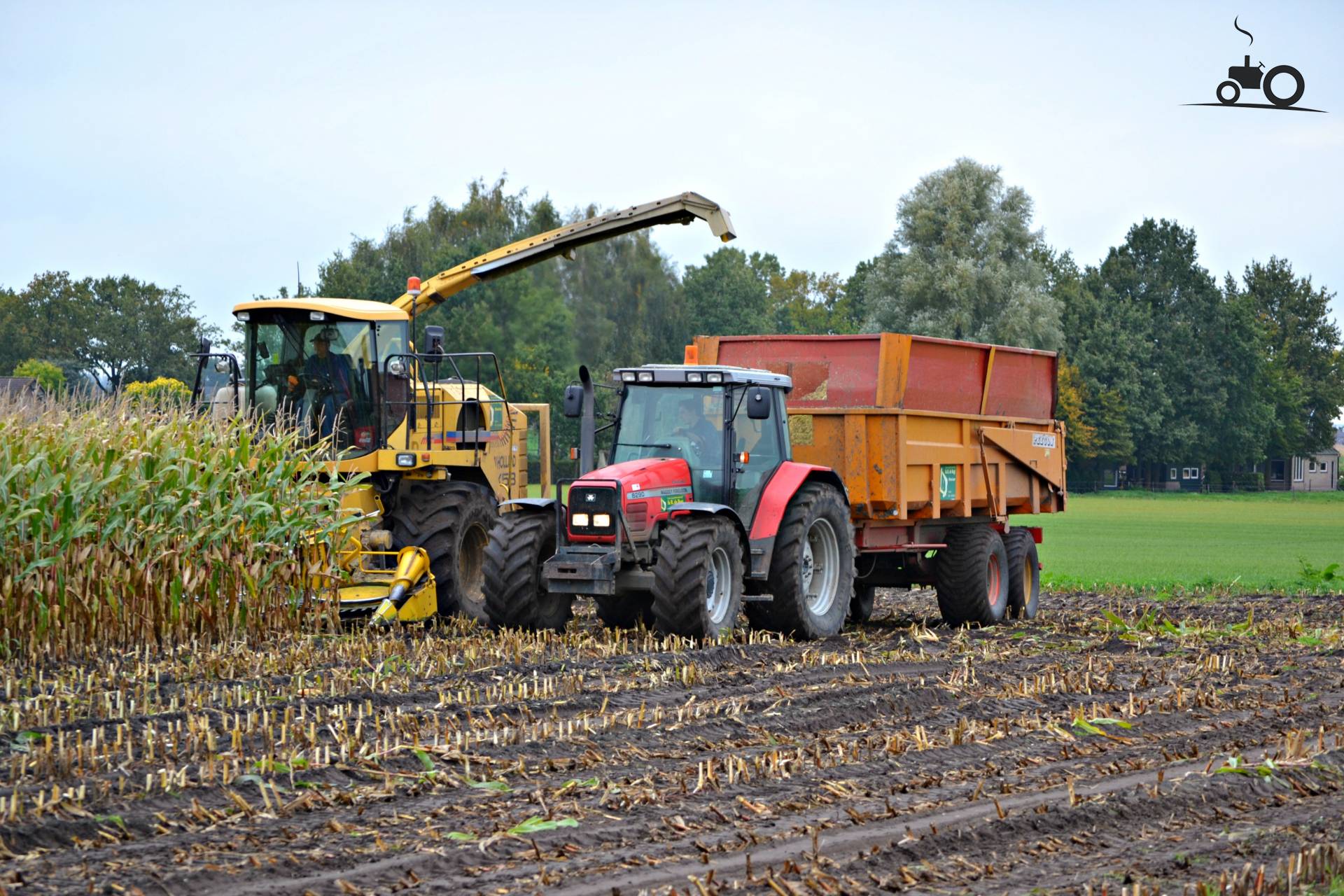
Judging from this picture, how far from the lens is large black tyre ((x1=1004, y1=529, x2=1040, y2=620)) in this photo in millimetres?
16391

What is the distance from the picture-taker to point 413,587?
43.5ft

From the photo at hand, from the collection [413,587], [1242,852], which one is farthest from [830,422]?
[1242,852]

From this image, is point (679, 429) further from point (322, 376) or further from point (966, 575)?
point (966, 575)

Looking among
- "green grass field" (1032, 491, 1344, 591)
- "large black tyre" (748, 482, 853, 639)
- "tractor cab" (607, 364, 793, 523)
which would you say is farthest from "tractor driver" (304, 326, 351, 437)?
"green grass field" (1032, 491, 1344, 591)

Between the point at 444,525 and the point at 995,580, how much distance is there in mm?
5935

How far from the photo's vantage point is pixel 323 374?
46.7 ft

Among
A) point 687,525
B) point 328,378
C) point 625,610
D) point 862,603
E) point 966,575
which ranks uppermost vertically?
point 328,378

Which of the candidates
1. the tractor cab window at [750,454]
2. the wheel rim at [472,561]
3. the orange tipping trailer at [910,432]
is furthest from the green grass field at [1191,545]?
the wheel rim at [472,561]

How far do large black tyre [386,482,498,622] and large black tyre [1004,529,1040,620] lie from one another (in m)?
5.77

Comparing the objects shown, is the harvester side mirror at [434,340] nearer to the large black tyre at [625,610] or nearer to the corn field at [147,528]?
the corn field at [147,528]

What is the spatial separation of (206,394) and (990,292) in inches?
1916

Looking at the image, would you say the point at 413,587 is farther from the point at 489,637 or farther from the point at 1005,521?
the point at 1005,521

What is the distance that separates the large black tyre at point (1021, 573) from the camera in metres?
16.4

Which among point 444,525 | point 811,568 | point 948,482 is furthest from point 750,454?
point 444,525
